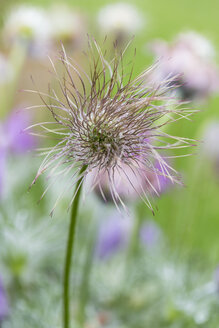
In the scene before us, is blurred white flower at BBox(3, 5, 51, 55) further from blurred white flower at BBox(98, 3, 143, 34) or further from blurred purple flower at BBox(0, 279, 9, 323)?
blurred purple flower at BBox(0, 279, 9, 323)

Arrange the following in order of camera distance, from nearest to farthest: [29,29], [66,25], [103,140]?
[103,140], [29,29], [66,25]

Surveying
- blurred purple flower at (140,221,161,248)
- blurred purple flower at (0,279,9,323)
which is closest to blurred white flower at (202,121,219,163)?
blurred purple flower at (140,221,161,248)

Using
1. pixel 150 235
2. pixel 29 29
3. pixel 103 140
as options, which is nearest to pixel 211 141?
pixel 150 235

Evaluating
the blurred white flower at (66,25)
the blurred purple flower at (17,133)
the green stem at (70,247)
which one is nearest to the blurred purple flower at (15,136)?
the blurred purple flower at (17,133)

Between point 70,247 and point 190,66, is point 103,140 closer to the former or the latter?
point 70,247

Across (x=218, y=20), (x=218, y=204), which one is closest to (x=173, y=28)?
(x=218, y=20)

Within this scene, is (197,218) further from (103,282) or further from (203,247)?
(103,282)

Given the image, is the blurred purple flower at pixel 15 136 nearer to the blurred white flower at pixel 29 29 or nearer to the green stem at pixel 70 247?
the blurred white flower at pixel 29 29

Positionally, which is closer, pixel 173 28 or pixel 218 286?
pixel 218 286
